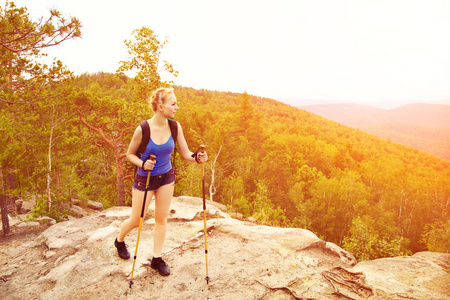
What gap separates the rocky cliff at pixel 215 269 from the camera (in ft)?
10.8

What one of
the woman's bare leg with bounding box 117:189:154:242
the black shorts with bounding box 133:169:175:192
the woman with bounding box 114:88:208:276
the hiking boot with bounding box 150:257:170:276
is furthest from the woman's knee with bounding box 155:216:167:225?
the hiking boot with bounding box 150:257:170:276

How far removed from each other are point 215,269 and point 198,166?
Result: 18.0 m

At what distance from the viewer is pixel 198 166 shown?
21734mm

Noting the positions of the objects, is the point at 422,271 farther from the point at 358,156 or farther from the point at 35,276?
the point at 358,156

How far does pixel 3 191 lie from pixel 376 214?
33.7m

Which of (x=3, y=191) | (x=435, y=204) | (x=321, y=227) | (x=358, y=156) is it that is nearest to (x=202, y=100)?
(x=358, y=156)

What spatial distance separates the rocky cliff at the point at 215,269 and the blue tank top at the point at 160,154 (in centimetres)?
168

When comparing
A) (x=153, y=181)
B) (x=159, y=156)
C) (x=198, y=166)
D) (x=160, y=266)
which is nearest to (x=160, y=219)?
(x=153, y=181)

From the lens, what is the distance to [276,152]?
1000 inches

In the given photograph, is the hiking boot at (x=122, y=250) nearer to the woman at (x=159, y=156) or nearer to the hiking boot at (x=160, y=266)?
the hiking boot at (x=160, y=266)

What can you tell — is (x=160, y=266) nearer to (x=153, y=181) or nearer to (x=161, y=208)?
(x=161, y=208)

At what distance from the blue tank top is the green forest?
3798 mm

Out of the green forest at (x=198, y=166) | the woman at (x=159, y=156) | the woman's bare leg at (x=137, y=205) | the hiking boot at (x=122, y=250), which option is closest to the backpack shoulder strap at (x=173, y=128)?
the woman at (x=159, y=156)

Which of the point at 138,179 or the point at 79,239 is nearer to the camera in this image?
the point at 138,179
